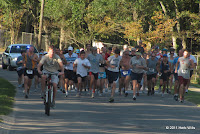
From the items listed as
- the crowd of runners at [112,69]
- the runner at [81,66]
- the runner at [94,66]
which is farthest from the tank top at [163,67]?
the runner at [81,66]

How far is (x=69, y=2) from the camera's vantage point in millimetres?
44562

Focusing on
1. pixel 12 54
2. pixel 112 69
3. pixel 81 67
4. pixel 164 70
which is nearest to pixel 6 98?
pixel 81 67

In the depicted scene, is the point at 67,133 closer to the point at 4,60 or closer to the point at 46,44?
the point at 4,60

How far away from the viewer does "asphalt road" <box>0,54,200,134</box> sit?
9.98 m

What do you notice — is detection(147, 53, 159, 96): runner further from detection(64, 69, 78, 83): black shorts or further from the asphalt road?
detection(64, 69, 78, 83): black shorts

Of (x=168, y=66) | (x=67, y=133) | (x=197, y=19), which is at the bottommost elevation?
(x=67, y=133)

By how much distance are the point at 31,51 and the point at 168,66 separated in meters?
5.76

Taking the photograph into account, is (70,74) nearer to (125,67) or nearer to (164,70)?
(125,67)

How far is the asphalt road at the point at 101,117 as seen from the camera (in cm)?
998

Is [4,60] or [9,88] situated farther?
[4,60]

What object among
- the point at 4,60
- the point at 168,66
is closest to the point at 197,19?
the point at 4,60

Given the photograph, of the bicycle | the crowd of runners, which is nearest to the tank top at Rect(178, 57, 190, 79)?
the crowd of runners

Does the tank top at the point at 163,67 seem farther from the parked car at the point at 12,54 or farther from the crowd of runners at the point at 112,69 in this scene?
the parked car at the point at 12,54

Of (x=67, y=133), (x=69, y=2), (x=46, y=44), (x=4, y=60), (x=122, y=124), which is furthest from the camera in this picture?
(x=46, y=44)
